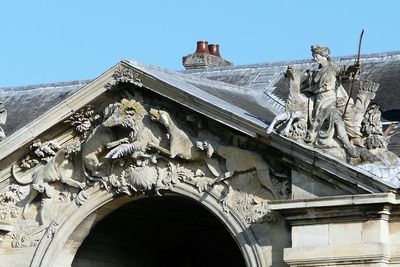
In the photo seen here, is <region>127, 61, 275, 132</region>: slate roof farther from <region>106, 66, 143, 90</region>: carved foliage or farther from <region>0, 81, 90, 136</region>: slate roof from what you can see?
<region>0, 81, 90, 136</region>: slate roof

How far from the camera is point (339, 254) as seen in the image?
29.8 metres

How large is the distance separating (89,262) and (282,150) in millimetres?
6323

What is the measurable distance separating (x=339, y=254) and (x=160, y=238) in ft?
26.4

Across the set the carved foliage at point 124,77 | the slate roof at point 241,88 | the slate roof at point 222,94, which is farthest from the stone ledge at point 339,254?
the carved foliage at point 124,77

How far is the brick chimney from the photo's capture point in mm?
41969

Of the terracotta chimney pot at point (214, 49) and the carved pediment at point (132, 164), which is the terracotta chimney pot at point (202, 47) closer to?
the terracotta chimney pot at point (214, 49)

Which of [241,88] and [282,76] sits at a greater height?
[282,76]

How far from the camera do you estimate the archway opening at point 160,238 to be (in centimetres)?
3522

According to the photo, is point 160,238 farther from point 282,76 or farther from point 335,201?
point 335,201

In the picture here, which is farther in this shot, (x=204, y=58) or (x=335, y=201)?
(x=204, y=58)

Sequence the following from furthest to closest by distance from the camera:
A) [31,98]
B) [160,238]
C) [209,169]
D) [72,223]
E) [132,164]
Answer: [31,98] < [160,238] < [72,223] < [132,164] < [209,169]

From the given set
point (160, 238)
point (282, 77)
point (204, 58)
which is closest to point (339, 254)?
point (160, 238)

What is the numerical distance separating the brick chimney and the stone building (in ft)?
16.8

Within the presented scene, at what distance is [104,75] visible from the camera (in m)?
32.9
